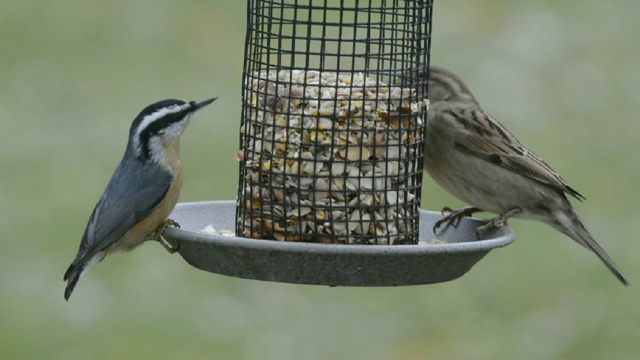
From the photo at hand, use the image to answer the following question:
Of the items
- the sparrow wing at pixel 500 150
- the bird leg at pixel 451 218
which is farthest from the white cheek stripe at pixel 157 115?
the sparrow wing at pixel 500 150

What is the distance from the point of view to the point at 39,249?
43.3 ft

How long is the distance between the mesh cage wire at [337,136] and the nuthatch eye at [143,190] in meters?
0.47

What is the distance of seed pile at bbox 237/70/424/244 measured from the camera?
797cm

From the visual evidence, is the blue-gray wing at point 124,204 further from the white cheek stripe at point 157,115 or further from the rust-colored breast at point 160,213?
the white cheek stripe at point 157,115

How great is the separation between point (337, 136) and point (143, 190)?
1.29 meters

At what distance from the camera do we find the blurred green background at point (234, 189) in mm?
12312

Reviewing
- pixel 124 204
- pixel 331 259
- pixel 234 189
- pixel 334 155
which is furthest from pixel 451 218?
pixel 234 189

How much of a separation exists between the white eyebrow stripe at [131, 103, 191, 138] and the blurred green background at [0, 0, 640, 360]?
3676 mm

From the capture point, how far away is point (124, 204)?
28.2 feet

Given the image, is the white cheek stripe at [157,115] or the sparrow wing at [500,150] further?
the sparrow wing at [500,150]

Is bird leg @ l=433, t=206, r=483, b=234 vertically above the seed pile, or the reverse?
the seed pile

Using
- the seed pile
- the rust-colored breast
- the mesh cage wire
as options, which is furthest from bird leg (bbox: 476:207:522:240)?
the rust-colored breast

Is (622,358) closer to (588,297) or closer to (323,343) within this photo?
(588,297)

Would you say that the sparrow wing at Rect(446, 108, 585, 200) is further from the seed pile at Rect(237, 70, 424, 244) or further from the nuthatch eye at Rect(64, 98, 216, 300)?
the nuthatch eye at Rect(64, 98, 216, 300)
